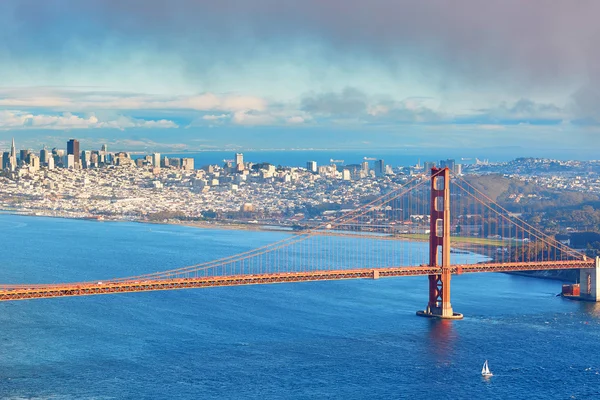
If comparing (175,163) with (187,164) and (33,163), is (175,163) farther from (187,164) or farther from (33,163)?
(33,163)

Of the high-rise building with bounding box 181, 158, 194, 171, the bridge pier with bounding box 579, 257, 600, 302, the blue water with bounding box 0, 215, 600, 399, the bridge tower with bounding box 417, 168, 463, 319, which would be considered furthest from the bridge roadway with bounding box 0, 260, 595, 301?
the high-rise building with bounding box 181, 158, 194, 171

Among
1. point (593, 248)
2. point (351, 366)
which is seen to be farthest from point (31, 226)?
point (351, 366)

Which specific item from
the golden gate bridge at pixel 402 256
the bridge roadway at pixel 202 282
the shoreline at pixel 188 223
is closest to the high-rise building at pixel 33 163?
the shoreline at pixel 188 223

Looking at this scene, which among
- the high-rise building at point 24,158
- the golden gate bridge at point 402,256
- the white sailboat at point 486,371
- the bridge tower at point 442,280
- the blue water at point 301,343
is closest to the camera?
the blue water at point 301,343

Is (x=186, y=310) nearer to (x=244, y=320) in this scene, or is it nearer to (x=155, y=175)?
(x=244, y=320)

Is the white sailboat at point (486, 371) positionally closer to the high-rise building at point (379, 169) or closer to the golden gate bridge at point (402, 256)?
the golden gate bridge at point (402, 256)

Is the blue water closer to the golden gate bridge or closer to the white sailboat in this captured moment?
the white sailboat

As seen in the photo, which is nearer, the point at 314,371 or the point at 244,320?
the point at 314,371
